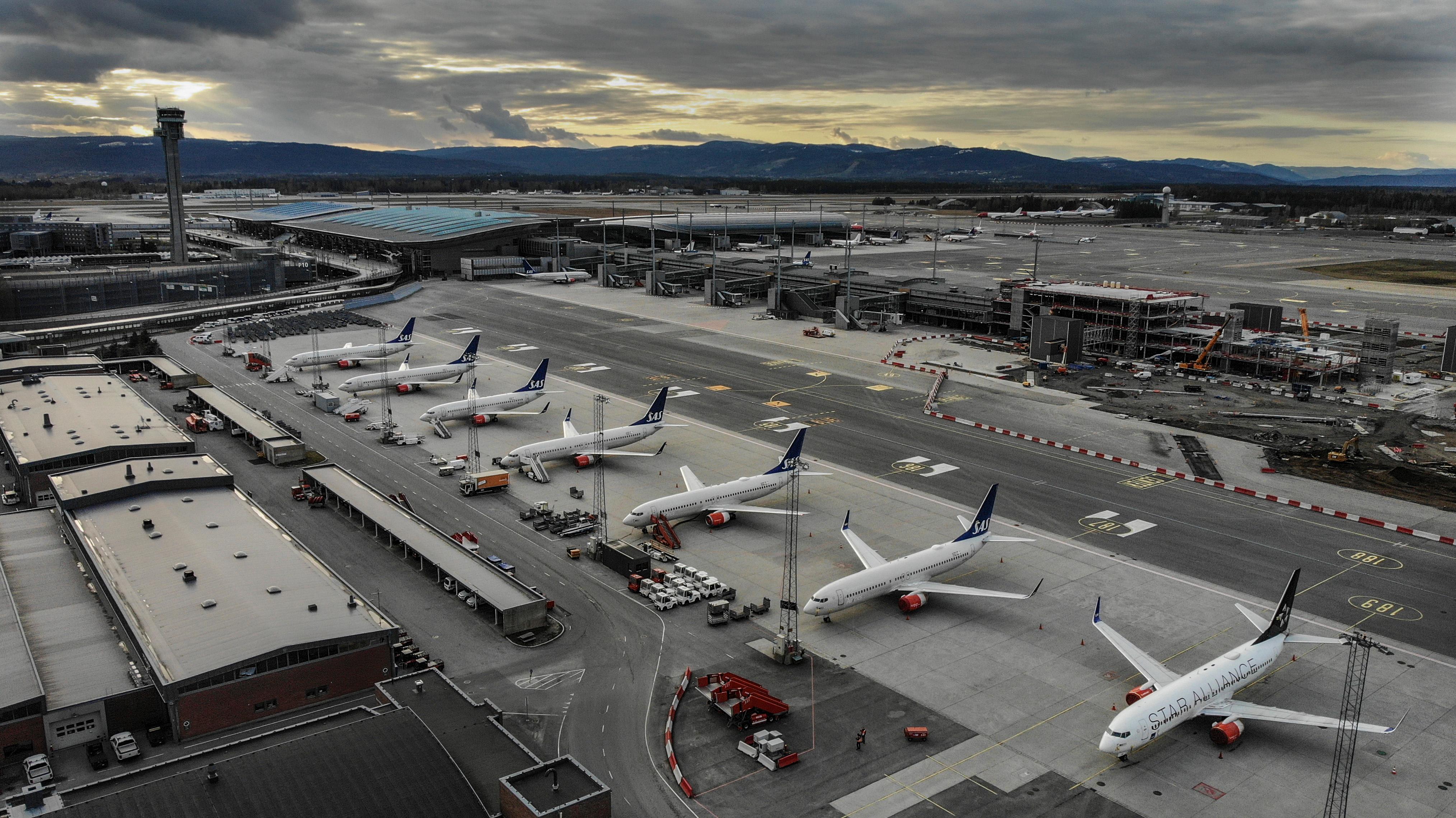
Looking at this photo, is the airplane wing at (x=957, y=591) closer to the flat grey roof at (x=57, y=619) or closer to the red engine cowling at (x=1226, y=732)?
the red engine cowling at (x=1226, y=732)

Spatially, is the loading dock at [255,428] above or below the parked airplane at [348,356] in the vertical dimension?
below

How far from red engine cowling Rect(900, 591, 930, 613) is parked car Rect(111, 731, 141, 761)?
3950 centimetres

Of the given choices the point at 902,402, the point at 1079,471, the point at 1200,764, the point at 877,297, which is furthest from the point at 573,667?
the point at 877,297

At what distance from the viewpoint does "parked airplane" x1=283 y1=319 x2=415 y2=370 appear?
11850cm

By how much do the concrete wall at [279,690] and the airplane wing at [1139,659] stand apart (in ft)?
118

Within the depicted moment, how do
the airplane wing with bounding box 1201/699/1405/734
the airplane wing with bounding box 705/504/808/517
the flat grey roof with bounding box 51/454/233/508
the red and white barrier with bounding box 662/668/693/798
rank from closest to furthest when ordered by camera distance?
the red and white barrier with bounding box 662/668/693/798 → the airplane wing with bounding box 1201/699/1405/734 → the flat grey roof with bounding box 51/454/233/508 → the airplane wing with bounding box 705/504/808/517

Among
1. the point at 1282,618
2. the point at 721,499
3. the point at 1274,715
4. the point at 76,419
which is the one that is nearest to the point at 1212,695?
the point at 1274,715

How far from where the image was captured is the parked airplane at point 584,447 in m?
80.9

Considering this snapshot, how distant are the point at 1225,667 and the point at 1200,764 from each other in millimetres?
5677

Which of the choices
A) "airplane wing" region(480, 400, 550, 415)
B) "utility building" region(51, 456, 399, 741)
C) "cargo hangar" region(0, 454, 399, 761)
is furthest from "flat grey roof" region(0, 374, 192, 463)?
"airplane wing" region(480, 400, 550, 415)

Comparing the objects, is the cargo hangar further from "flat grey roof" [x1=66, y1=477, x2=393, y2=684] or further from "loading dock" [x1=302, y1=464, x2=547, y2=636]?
"loading dock" [x1=302, y1=464, x2=547, y2=636]

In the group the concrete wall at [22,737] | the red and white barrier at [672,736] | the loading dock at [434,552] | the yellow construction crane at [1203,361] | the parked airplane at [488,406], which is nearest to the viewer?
the red and white barrier at [672,736]

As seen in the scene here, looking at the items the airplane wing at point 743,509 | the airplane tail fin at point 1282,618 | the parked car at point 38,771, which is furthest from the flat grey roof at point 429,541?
the airplane tail fin at point 1282,618

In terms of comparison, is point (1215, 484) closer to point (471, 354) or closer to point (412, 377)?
point (471, 354)
